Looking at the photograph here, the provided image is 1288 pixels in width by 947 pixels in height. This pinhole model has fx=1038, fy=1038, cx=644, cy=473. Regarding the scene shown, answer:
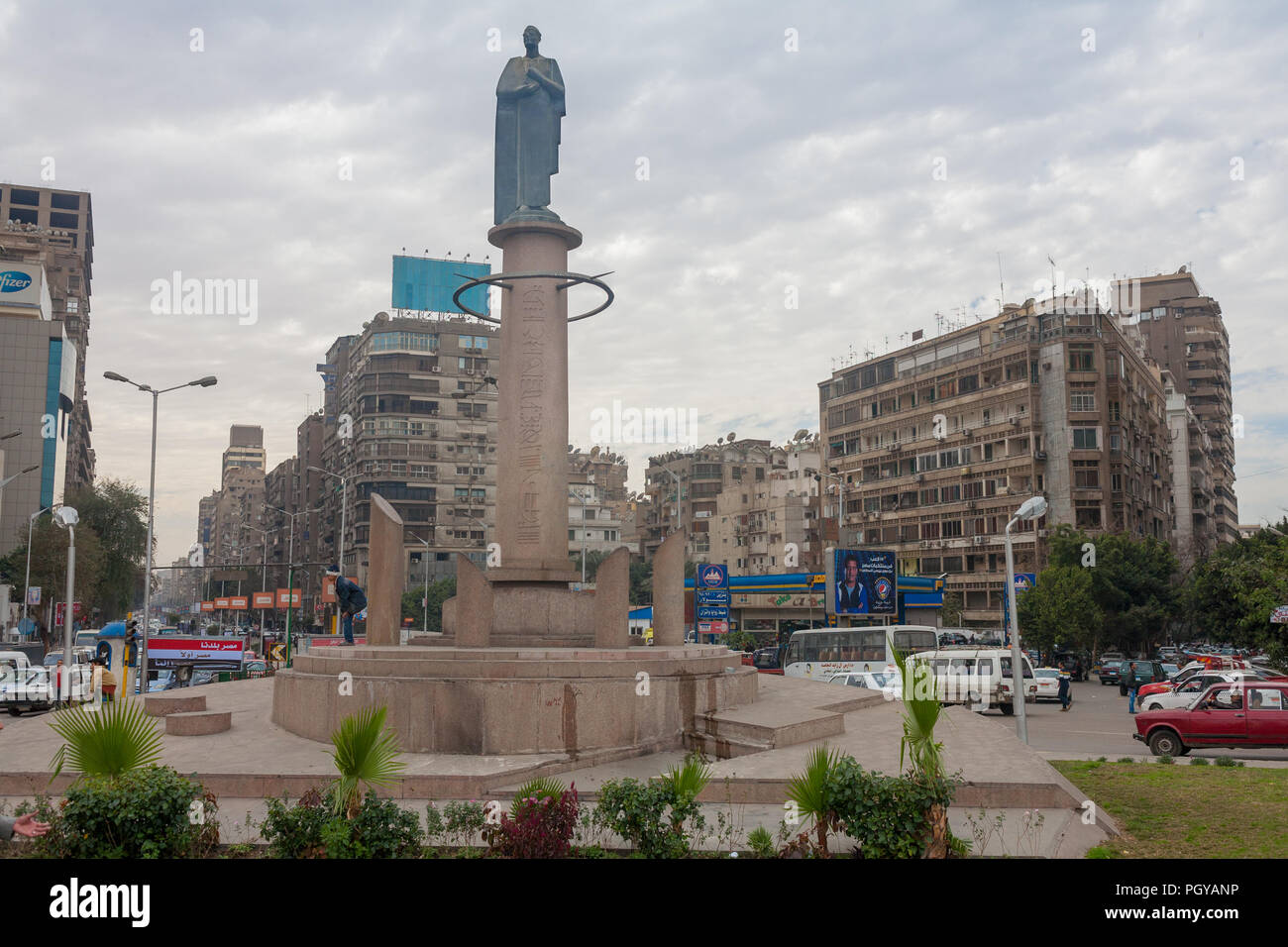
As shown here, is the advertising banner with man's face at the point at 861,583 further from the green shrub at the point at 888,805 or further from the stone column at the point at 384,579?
the green shrub at the point at 888,805

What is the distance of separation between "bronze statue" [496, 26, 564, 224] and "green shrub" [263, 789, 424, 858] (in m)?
14.8

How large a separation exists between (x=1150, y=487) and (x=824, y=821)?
7511 cm

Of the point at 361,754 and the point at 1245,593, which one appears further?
the point at 1245,593

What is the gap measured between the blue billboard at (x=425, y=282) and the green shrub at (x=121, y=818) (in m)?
84.5

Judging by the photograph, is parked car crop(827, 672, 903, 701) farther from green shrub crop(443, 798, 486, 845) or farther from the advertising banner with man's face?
green shrub crop(443, 798, 486, 845)

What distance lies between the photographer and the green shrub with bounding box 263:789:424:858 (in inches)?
293

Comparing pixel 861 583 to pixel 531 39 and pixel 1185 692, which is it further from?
pixel 531 39

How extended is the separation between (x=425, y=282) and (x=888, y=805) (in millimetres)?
87774

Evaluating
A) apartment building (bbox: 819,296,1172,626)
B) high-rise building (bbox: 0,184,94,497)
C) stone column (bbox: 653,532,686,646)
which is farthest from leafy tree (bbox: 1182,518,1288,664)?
high-rise building (bbox: 0,184,94,497)

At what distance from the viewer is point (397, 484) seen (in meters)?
86.9

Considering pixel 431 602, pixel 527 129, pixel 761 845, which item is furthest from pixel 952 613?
pixel 761 845

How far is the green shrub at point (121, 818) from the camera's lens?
23.5 ft

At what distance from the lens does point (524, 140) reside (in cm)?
2073
